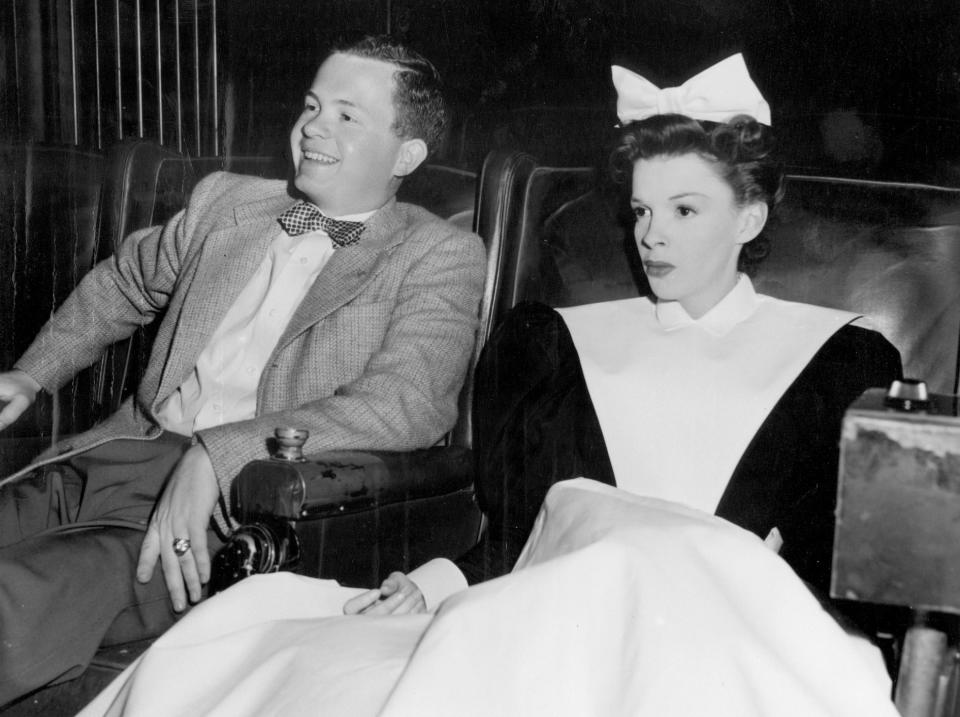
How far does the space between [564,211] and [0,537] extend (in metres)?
1.12

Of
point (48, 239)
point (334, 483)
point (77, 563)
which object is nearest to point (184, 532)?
point (77, 563)

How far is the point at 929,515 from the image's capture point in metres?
0.91

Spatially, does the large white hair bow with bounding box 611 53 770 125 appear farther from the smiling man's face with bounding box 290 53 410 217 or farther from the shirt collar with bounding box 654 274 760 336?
the smiling man's face with bounding box 290 53 410 217

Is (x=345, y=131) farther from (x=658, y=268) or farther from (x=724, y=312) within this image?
(x=724, y=312)

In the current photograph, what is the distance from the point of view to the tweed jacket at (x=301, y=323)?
5.40ft

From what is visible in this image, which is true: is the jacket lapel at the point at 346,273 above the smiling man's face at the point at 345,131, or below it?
below

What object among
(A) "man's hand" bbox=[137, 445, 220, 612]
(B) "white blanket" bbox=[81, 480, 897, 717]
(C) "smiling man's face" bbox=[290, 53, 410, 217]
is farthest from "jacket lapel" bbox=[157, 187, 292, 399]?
(B) "white blanket" bbox=[81, 480, 897, 717]

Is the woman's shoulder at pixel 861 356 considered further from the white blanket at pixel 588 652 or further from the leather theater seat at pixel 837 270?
the white blanket at pixel 588 652

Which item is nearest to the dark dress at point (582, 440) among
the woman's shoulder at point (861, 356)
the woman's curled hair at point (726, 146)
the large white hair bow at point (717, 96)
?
the woman's shoulder at point (861, 356)

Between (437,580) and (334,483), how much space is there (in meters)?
0.21

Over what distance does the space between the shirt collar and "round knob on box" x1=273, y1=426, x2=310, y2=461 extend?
61cm

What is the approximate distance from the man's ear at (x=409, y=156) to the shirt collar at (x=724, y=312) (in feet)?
1.99

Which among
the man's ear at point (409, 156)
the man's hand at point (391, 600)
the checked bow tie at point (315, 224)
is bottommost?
the man's hand at point (391, 600)

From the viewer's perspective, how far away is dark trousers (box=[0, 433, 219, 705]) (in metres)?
1.37
